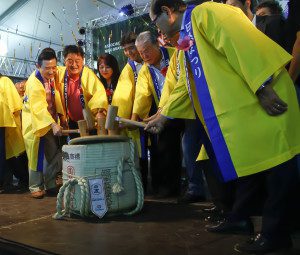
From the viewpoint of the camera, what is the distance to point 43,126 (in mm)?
3469

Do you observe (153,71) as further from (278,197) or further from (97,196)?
(278,197)

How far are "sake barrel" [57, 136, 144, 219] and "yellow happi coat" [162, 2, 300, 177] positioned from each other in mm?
1061

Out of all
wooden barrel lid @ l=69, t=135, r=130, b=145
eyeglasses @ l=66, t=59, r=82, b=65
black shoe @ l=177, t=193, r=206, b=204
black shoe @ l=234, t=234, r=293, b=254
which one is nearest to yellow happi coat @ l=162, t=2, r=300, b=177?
black shoe @ l=234, t=234, r=293, b=254

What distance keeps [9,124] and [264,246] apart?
3.41m

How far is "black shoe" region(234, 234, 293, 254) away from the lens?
1615 mm

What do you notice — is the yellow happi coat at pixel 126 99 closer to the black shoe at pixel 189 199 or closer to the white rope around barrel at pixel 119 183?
the black shoe at pixel 189 199

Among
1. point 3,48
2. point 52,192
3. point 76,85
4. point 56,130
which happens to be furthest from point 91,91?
point 3,48

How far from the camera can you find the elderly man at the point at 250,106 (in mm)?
1562

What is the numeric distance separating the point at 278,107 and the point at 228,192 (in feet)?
2.82

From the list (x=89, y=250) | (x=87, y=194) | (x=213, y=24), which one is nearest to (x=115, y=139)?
(x=87, y=194)

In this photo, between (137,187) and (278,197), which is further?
(137,187)

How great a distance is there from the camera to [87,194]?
8.00 ft

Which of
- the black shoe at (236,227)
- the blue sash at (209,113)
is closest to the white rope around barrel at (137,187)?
the black shoe at (236,227)

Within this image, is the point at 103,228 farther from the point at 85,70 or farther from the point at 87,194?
the point at 85,70
